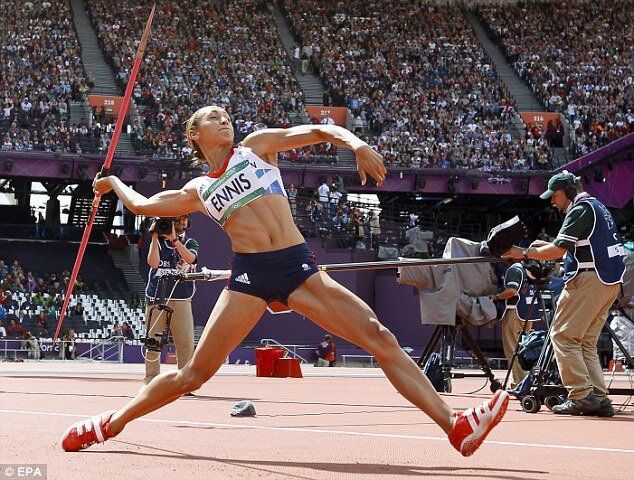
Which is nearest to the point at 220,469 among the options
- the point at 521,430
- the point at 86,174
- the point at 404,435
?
the point at 404,435

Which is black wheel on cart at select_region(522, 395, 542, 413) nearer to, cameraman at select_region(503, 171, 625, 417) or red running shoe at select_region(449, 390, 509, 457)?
cameraman at select_region(503, 171, 625, 417)

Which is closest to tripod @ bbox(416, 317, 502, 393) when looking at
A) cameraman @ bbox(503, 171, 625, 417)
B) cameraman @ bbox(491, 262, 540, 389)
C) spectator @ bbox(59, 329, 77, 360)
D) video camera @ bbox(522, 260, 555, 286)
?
cameraman @ bbox(491, 262, 540, 389)

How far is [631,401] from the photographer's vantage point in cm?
1203

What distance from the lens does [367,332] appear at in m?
5.55

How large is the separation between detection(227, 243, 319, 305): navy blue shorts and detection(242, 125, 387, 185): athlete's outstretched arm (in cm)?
58

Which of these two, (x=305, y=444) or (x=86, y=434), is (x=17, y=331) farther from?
(x=86, y=434)

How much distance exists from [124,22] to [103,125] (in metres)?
9.35

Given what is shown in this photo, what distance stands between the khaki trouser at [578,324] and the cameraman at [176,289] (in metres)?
4.26

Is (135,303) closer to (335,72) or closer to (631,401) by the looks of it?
(335,72)

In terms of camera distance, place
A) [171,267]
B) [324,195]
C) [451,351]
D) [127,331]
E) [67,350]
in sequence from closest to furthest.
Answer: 1. [171,267]
2. [451,351]
3. [67,350]
4. [127,331]
5. [324,195]

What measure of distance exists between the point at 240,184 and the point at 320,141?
1.67 ft

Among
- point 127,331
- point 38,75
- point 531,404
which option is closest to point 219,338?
point 531,404

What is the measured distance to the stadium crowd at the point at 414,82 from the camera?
39.1 m

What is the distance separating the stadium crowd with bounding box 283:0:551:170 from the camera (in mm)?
39094
